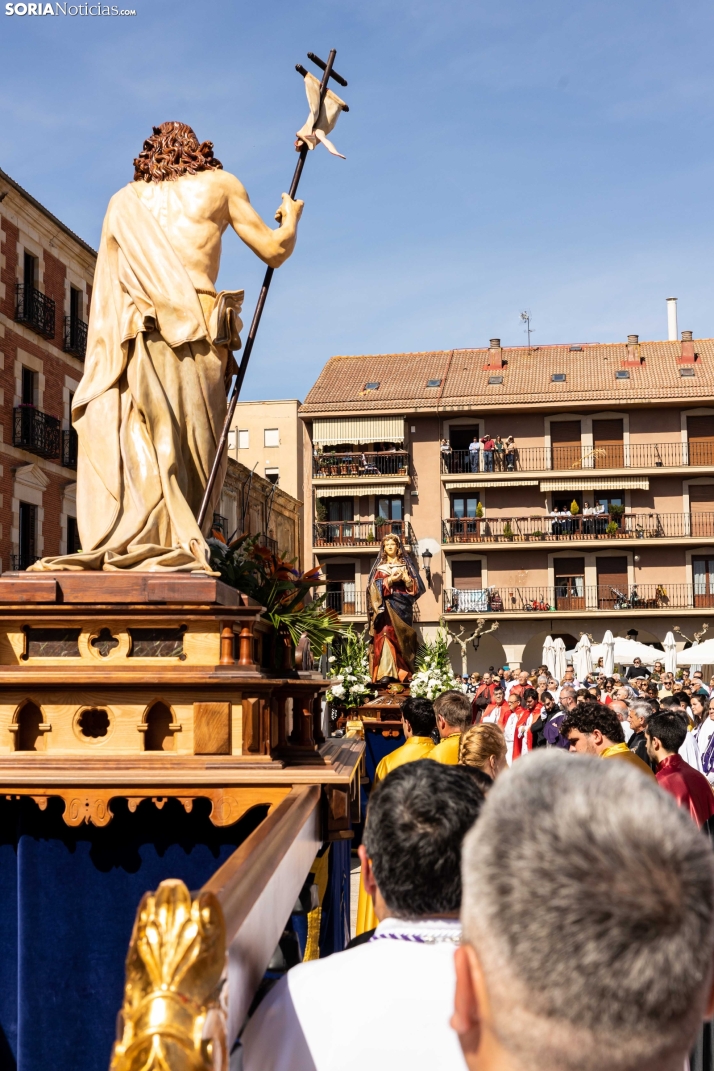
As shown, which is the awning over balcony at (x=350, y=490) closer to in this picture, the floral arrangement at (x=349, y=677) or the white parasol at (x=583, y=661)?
the white parasol at (x=583, y=661)

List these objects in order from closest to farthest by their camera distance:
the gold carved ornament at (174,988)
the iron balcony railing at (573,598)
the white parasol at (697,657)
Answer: the gold carved ornament at (174,988), the white parasol at (697,657), the iron balcony railing at (573,598)

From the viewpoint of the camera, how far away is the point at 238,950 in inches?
65.2

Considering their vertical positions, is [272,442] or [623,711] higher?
[272,442]

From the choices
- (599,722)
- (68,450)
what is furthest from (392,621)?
(68,450)

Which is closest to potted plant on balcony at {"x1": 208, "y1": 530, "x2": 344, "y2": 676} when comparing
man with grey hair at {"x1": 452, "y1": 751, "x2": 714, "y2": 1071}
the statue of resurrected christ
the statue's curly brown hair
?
the statue of resurrected christ

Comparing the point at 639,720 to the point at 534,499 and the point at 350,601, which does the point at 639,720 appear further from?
the point at 534,499

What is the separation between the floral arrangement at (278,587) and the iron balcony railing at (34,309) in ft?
80.1

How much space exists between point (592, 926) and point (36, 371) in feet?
96.4

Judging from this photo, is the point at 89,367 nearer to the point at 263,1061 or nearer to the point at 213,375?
the point at 213,375

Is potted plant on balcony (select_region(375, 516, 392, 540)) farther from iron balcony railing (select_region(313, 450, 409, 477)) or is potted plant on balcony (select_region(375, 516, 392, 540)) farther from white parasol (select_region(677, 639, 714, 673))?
white parasol (select_region(677, 639, 714, 673))

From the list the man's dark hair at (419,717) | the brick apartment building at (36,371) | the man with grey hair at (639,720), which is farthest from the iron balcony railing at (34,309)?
the man's dark hair at (419,717)

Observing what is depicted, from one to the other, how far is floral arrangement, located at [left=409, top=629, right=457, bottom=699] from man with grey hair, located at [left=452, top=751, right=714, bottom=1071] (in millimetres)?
11929

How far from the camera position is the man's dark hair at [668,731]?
605 cm

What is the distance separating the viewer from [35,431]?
2841cm
